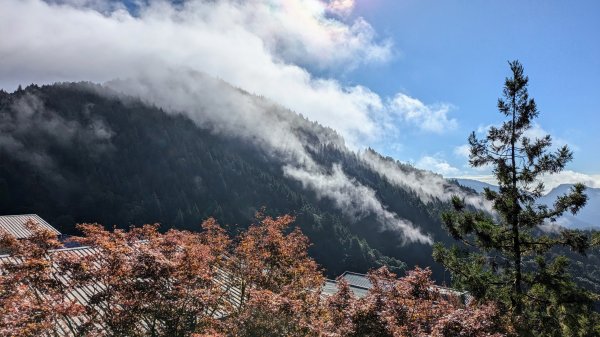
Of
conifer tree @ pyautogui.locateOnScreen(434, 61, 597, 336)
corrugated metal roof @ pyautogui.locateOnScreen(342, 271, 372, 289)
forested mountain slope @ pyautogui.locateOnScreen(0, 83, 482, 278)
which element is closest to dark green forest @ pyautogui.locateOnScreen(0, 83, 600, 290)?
forested mountain slope @ pyautogui.locateOnScreen(0, 83, 482, 278)

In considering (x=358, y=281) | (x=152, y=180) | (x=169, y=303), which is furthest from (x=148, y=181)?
(x=169, y=303)

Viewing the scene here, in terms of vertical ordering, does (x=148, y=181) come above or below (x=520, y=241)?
above

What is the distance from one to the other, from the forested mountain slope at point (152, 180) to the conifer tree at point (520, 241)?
3422 inches

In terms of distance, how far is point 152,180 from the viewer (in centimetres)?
12512

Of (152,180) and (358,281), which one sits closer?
(358,281)

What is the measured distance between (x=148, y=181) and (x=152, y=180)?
1.37m

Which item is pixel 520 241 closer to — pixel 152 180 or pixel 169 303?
pixel 169 303

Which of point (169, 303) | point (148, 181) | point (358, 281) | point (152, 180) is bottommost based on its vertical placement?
point (169, 303)

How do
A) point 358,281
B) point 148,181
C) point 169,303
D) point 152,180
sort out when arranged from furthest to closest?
point 152,180 → point 148,181 → point 358,281 → point 169,303

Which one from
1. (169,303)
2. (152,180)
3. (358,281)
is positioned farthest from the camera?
(152,180)

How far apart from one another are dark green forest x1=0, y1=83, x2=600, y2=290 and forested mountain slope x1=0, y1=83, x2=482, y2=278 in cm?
37

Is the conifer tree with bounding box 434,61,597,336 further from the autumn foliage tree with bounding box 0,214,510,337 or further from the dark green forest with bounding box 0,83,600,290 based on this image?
the dark green forest with bounding box 0,83,600,290

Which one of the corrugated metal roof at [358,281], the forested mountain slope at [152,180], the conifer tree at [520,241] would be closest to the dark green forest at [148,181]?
the forested mountain slope at [152,180]

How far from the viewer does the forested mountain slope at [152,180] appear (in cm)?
10781
